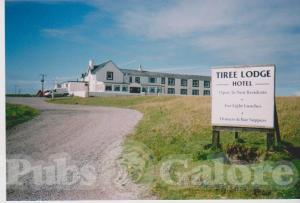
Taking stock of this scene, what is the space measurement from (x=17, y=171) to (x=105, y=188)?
7.29 feet

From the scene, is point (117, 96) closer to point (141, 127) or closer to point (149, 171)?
point (141, 127)

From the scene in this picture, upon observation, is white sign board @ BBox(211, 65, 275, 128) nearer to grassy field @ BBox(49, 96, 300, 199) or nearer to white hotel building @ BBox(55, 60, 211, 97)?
grassy field @ BBox(49, 96, 300, 199)

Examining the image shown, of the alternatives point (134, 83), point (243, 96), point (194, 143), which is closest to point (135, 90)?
point (134, 83)

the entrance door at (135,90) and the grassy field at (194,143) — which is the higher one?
the entrance door at (135,90)

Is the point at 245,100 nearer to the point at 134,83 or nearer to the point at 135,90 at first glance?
the point at 135,90

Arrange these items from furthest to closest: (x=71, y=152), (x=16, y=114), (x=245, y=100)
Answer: (x=16, y=114)
(x=71, y=152)
(x=245, y=100)

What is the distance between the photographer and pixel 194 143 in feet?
29.3

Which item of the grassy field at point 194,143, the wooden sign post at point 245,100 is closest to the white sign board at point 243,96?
the wooden sign post at point 245,100

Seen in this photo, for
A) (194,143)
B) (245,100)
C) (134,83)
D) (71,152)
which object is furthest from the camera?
(134,83)

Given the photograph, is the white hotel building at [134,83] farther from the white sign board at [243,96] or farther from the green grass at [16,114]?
the green grass at [16,114]

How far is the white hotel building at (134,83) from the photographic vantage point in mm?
11141

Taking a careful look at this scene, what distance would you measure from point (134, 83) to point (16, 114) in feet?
23.0

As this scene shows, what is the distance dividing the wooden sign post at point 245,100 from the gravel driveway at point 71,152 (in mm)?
2746

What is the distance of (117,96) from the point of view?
13109mm
